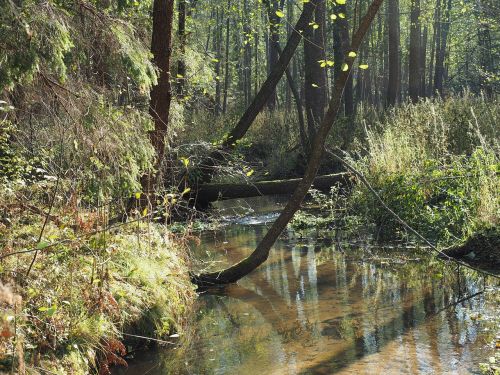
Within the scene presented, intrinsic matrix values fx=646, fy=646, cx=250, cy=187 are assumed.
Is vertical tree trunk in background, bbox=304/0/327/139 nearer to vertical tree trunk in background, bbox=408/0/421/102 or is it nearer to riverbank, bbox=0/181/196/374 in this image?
vertical tree trunk in background, bbox=408/0/421/102

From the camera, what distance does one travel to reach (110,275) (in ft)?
18.6

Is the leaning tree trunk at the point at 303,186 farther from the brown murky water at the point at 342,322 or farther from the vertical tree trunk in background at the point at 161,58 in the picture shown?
the vertical tree trunk in background at the point at 161,58

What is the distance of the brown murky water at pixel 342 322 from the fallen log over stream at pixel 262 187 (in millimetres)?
3460

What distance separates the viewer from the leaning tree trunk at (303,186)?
6395mm

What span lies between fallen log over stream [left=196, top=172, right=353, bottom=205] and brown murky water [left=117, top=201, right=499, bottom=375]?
3.46m

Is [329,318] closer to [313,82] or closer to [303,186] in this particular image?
[303,186]

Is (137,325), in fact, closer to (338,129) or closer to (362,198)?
(362,198)

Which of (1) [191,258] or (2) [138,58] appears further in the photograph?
(1) [191,258]

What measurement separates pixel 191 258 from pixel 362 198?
3772 millimetres

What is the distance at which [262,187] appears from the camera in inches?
484

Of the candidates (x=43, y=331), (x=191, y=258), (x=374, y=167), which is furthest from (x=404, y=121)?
(x=43, y=331)

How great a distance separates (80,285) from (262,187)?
24.0ft

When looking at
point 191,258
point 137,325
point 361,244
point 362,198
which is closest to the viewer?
point 137,325

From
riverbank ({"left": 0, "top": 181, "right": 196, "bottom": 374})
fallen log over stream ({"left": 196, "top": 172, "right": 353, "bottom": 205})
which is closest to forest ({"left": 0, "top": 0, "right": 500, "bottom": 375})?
riverbank ({"left": 0, "top": 181, "right": 196, "bottom": 374})
